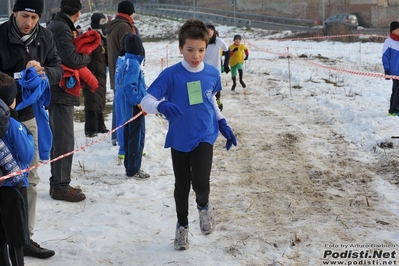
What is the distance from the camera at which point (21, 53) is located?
4.32m

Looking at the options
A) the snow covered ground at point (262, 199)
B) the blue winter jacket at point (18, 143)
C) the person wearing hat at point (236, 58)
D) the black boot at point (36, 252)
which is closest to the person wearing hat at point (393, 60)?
the snow covered ground at point (262, 199)

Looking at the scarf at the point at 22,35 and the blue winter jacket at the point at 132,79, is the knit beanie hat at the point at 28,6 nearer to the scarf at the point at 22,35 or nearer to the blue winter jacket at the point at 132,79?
the scarf at the point at 22,35

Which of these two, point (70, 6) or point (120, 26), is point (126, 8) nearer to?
point (120, 26)

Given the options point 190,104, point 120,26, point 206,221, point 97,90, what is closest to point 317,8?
point 97,90

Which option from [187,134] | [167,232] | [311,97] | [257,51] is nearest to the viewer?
[187,134]

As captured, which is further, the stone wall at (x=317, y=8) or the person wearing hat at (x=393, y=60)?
the stone wall at (x=317, y=8)

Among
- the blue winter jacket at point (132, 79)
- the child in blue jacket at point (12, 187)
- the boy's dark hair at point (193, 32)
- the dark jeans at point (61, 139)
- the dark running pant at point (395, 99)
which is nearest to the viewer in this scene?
the child in blue jacket at point (12, 187)

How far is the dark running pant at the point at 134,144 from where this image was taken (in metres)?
6.55

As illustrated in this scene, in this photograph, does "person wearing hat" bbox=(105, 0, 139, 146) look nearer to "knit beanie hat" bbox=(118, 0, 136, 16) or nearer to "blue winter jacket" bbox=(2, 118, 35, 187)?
"knit beanie hat" bbox=(118, 0, 136, 16)

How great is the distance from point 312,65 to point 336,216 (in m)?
13.7

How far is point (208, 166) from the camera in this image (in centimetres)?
436

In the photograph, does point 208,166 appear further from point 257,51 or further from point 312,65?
point 257,51

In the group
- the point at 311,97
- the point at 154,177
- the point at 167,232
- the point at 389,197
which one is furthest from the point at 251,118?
the point at 167,232

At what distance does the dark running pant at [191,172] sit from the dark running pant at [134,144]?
7.16 feet
